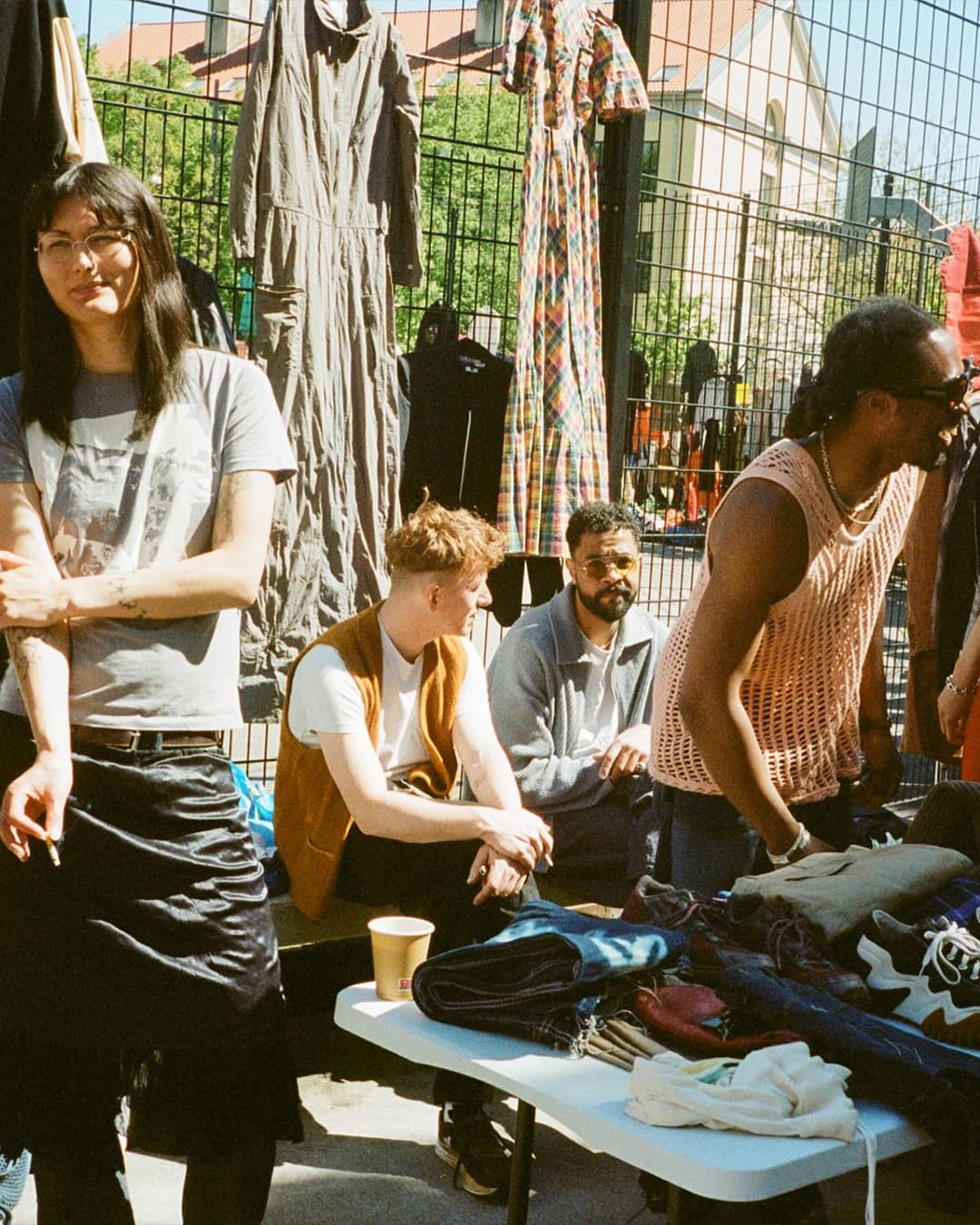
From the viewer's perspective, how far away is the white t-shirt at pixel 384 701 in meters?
3.25

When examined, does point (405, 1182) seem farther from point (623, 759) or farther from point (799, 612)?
point (799, 612)

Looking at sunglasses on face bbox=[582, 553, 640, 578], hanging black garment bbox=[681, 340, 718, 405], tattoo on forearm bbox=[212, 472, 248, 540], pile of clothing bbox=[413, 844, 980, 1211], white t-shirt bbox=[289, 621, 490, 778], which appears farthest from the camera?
hanging black garment bbox=[681, 340, 718, 405]

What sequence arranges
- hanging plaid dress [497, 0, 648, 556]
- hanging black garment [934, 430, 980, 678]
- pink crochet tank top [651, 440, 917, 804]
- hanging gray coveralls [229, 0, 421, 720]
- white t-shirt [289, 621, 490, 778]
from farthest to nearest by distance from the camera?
1. hanging plaid dress [497, 0, 648, 556]
2. hanging black garment [934, 430, 980, 678]
3. hanging gray coveralls [229, 0, 421, 720]
4. white t-shirt [289, 621, 490, 778]
5. pink crochet tank top [651, 440, 917, 804]

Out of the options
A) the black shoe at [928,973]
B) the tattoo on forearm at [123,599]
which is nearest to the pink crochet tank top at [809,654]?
the black shoe at [928,973]

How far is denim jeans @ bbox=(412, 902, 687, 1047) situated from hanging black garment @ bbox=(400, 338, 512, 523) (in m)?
2.69

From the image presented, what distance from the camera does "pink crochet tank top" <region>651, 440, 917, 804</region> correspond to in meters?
2.45

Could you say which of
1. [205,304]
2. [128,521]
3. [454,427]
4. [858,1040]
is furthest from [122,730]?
[454,427]

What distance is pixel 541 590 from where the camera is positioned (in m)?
4.99

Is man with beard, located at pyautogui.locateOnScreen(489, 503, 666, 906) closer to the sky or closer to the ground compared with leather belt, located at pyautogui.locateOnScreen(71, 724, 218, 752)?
closer to the ground

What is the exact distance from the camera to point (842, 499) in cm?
248

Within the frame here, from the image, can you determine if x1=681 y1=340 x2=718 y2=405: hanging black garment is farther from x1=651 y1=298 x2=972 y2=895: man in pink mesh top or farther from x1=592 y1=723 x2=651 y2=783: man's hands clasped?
x1=651 y1=298 x2=972 y2=895: man in pink mesh top

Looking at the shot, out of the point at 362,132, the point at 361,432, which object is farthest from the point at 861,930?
the point at 362,132

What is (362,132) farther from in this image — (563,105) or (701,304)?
(701,304)

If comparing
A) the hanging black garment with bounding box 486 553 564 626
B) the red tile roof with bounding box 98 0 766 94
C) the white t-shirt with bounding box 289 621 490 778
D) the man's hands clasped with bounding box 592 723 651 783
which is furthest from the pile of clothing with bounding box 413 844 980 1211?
the red tile roof with bounding box 98 0 766 94
